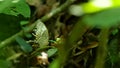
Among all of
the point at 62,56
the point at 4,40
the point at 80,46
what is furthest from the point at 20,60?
the point at 62,56

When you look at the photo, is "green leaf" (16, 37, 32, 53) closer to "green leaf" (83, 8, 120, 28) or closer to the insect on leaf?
the insect on leaf

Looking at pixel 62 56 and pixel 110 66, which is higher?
pixel 62 56

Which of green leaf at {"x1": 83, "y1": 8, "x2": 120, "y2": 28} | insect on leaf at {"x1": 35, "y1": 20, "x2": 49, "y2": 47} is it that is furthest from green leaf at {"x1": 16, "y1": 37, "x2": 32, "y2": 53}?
green leaf at {"x1": 83, "y1": 8, "x2": 120, "y2": 28}

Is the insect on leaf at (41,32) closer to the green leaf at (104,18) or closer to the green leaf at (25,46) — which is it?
the green leaf at (25,46)

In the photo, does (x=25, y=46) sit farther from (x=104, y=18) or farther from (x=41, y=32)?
(x=104, y=18)

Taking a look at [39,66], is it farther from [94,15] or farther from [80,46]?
[94,15]

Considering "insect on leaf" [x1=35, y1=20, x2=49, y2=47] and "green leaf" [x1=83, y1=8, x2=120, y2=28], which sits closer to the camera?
"green leaf" [x1=83, y1=8, x2=120, y2=28]

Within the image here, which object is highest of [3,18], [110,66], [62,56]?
[3,18]

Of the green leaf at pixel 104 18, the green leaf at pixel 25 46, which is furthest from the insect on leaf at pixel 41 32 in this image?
the green leaf at pixel 104 18
